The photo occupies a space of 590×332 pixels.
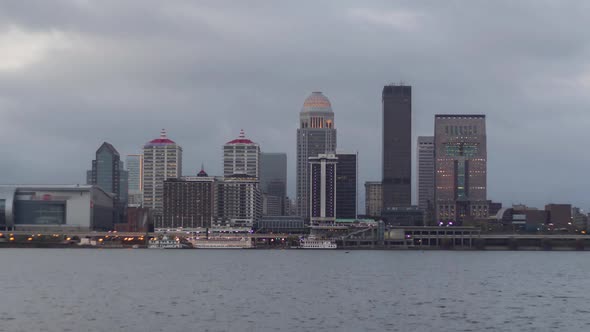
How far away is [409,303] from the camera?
100938 mm

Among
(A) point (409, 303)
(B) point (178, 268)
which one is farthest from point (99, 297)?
(B) point (178, 268)

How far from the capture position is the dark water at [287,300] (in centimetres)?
8175

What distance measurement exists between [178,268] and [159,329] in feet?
299

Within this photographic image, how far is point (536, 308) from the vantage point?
320 ft

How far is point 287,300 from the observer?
336 ft

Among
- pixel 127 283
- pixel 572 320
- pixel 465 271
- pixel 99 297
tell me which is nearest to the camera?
pixel 572 320

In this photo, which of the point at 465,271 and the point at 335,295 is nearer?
the point at 335,295

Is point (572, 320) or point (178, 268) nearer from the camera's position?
point (572, 320)

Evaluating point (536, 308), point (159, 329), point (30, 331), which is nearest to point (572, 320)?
point (536, 308)

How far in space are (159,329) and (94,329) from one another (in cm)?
491

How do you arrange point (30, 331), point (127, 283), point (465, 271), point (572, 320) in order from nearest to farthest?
point (30, 331) < point (572, 320) < point (127, 283) < point (465, 271)

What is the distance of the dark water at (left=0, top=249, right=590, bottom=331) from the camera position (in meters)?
81.8

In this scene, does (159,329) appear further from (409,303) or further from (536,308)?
(536,308)

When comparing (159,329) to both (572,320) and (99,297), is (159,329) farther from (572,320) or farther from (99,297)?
(572,320)
